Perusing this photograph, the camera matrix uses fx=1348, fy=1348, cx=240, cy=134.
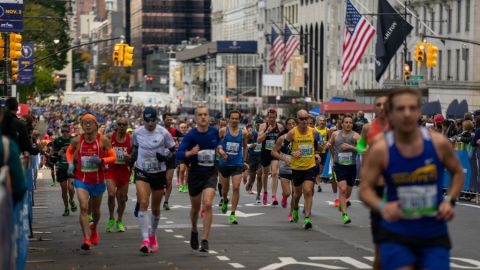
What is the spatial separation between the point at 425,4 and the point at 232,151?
55307 mm

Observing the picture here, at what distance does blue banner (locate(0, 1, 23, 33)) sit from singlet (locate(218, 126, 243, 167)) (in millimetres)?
17589

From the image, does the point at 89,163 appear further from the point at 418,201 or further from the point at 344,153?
the point at 418,201

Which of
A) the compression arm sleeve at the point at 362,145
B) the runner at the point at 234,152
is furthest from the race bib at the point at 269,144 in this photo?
the compression arm sleeve at the point at 362,145

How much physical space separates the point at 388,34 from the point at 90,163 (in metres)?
42.1

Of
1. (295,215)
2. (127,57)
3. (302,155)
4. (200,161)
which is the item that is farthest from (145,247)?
(127,57)

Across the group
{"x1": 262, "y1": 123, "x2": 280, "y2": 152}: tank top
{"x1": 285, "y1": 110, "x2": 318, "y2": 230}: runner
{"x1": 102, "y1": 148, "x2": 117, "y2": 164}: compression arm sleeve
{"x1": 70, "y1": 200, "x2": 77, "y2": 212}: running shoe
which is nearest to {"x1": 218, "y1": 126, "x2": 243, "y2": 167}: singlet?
{"x1": 285, "y1": 110, "x2": 318, "y2": 230}: runner

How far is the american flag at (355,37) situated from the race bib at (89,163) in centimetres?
3819

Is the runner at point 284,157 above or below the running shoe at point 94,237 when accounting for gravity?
above

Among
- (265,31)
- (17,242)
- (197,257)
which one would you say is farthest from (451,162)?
(265,31)

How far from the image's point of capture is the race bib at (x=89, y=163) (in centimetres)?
1716

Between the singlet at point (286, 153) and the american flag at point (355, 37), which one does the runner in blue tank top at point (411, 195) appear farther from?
the american flag at point (355, 37)

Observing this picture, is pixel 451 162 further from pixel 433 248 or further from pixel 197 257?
pixel 197 257

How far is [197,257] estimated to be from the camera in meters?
15.9

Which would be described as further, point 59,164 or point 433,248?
point 59,164
